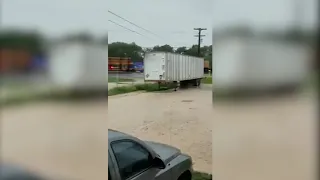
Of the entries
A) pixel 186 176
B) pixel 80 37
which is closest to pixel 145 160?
pixel 186 176

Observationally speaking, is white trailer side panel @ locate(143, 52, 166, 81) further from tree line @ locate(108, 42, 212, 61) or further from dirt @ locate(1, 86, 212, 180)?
dirt @ locate(1, 86, 212, 180)

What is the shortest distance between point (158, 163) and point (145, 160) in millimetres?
77

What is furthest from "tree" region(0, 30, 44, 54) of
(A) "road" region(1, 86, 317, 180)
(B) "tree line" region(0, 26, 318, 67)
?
(A) "road" region(1, 86, 317, 180)

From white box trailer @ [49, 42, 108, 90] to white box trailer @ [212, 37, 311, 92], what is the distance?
351 millimetres

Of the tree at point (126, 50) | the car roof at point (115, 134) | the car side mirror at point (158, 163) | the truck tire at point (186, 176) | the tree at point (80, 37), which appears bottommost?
the truck tire at point (186, 176)

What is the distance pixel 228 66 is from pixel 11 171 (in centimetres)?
63

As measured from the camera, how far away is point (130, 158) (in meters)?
1.37

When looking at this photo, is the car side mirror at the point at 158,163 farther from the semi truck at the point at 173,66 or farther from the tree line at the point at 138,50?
the tree line at the point at 138,50

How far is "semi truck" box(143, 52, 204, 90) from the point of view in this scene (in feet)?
3.60

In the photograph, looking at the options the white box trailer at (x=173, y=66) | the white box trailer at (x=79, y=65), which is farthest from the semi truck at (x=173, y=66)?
the white box trailer at (x=79, y=65)

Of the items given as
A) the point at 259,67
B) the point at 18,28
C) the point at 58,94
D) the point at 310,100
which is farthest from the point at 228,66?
the point at 18,28

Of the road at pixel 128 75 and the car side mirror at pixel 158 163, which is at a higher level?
the road at pixel 128 75

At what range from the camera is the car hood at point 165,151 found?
1.32 m

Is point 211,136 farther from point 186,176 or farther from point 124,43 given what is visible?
point 186,176
